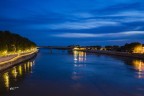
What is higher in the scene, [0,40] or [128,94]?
[0,40]

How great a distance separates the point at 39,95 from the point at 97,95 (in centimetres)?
332

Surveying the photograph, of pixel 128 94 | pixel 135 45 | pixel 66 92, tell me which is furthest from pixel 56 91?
pixel 135 45

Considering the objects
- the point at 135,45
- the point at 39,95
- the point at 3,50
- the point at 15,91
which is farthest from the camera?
the point at 135,45

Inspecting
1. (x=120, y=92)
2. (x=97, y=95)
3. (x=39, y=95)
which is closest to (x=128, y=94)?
(x=120, y=92)

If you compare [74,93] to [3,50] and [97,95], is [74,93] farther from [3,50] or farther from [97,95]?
[3,50]

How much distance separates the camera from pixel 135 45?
11025cm

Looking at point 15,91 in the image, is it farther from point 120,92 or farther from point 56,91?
point 120,92

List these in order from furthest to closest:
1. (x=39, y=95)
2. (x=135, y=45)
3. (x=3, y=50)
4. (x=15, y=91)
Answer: (x=135, y=45) < (x=3, y=50) < (x=15, y=91) < (x=39, y=95)

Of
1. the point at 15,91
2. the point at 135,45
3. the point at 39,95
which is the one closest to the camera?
the point at 39,95

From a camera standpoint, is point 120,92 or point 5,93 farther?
point 120,92

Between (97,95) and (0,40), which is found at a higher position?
(0,40)

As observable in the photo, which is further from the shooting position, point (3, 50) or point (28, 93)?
point (3, 50)

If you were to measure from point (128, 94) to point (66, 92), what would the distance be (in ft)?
12.2

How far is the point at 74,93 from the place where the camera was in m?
19.1
